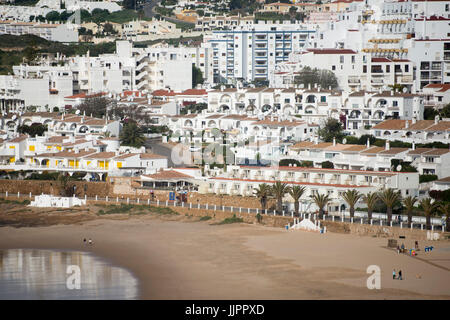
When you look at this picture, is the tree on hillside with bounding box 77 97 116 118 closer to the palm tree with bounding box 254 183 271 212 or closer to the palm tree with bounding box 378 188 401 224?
the palm tree with bounding box 254 183 271 212

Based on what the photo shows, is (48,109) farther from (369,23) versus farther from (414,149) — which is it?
(414,149)

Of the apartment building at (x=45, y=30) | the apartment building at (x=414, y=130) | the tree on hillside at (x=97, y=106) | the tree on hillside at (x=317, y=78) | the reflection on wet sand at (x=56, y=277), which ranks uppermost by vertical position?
the apartment building at (x=45, y=30)

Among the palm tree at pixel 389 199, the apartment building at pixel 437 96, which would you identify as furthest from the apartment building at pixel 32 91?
the palm tree at pixel 389 199

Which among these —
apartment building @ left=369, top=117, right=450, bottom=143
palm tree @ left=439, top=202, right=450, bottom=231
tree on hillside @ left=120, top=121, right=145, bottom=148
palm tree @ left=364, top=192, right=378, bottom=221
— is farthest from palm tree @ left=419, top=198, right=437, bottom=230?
tree on hillside @ left=120, top=121, right=145, bottom=148

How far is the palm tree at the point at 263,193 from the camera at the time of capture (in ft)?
175

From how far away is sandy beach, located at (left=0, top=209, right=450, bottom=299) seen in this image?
1548 inches

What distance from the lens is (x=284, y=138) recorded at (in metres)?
69.8

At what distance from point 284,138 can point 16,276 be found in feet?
101

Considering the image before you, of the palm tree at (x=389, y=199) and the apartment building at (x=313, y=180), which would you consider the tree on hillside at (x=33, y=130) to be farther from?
the palm tree at (x=389, y=199)

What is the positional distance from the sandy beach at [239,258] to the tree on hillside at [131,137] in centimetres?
1456

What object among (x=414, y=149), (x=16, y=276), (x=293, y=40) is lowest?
(x=16, y=276)

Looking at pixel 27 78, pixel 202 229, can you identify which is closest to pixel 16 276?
pixel 202 229

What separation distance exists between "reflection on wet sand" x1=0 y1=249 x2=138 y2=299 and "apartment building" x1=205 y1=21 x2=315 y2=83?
57.5m

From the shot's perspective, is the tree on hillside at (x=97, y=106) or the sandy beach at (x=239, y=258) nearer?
the sandy beach at (x=239, y=258)
